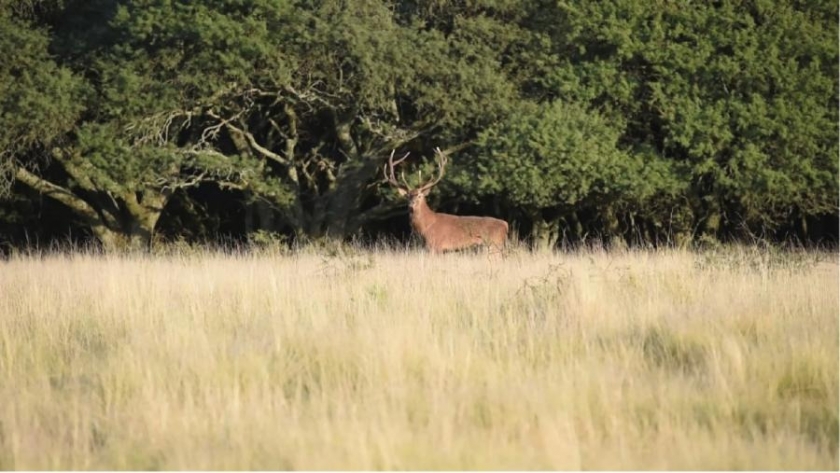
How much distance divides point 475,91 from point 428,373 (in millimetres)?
10012

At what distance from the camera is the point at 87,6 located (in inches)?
664

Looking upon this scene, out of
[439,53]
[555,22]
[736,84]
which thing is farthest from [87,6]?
[736,84]

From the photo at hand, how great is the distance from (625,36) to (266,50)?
4719 millimetres

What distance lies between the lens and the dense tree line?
1475 centimetres

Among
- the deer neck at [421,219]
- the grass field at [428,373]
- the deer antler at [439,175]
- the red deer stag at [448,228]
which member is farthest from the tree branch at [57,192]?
the grass field at [428,373]

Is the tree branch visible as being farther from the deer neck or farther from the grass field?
the grass field

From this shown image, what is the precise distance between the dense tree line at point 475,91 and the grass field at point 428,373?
6.05 m

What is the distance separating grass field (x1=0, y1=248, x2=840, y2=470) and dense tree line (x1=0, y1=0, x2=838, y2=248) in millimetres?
6054

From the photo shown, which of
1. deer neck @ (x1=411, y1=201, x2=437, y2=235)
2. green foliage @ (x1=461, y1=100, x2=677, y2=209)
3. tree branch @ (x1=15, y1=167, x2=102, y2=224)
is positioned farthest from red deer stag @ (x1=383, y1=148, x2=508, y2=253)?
tree branch @ (x1=15, y1=167, x2=102, y2=224)

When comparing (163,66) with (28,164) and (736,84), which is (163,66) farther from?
(736,84)

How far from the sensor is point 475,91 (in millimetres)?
15344

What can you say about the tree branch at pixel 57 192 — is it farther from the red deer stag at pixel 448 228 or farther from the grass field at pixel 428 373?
the grass field at pixel 428 373

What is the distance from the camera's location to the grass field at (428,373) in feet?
15.4

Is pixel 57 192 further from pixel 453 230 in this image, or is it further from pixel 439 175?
pixel 453 230
